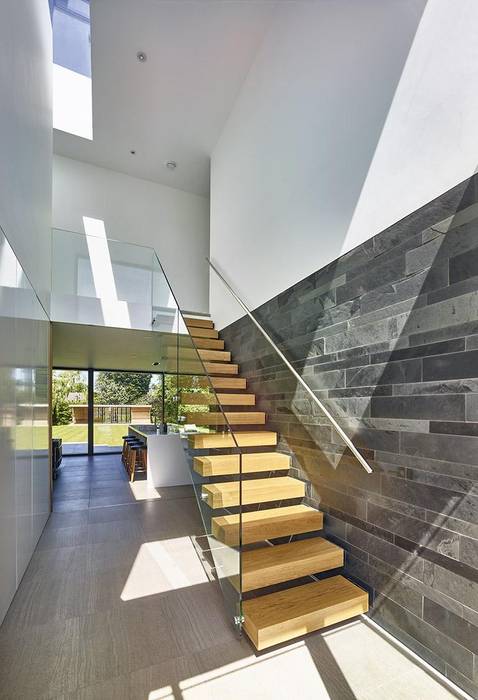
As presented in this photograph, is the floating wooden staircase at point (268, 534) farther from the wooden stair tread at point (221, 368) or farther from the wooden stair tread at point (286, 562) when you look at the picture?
the wooden stair tread at point (221, 368)

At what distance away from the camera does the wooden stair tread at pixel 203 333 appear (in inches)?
231

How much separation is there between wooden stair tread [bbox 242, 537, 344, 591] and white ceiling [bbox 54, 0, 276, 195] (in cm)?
611

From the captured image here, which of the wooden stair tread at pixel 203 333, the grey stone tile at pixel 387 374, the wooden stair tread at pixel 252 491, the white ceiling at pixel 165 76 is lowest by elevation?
the wooden stair tread at pixel 252 491

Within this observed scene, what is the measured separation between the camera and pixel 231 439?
273 cm

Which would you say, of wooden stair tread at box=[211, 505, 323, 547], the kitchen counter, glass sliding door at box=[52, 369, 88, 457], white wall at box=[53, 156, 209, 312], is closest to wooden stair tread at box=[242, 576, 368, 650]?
wooden stair tread at box=[211, 505, 323, 547]

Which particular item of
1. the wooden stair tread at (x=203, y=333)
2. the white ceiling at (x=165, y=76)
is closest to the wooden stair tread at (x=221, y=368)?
the wooden stair tread at (x=203, y=333)

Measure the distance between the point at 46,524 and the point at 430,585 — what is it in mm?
4174

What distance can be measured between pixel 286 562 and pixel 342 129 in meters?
3.63

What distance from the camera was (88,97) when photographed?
20.8 feet

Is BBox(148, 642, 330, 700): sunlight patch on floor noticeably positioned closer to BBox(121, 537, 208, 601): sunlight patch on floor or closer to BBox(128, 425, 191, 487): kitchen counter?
BBox(121, 537, 208, 601): sunlight patch on floor

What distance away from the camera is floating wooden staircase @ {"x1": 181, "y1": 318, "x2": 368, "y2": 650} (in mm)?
2299

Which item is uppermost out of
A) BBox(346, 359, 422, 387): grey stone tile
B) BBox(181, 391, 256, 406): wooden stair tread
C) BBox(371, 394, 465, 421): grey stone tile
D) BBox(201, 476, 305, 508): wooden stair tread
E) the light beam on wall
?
the light beam on wall

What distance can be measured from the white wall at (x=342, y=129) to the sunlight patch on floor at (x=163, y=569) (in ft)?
9.61

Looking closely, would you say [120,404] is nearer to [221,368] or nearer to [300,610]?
[221,368]
